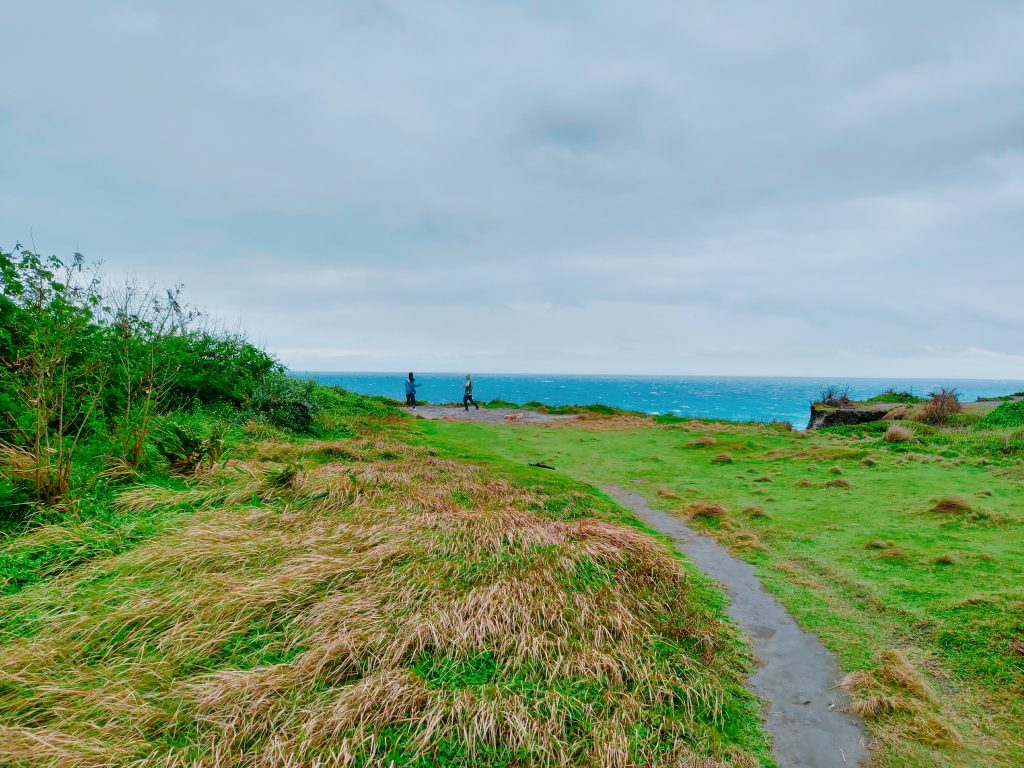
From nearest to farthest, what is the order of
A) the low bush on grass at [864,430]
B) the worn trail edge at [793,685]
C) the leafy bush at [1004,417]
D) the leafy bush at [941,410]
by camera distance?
1. the worn trail edge at [793,685]
2. the leafy bush at [1004,417]
3. the low bush on grass at [864,430]
4. the leafy bush at [941,410]

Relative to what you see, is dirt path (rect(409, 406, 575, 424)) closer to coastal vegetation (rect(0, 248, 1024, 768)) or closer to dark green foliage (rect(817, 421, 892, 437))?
dark green foliage (rect(817, 421, 892, 437))

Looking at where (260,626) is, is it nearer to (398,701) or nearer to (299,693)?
(299,693)

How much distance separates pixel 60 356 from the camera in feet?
20.8

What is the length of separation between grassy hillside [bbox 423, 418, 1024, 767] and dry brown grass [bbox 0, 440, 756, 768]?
1454 millimetres

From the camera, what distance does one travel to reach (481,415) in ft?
94.1

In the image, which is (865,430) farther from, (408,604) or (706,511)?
(408,604)

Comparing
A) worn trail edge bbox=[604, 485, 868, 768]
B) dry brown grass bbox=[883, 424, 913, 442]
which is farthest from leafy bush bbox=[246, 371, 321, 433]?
dry brown grass bbox=[883, 424, 913, 442]

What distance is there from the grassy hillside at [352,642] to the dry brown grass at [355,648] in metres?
0.02

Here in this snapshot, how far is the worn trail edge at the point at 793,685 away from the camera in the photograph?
3.62 metres

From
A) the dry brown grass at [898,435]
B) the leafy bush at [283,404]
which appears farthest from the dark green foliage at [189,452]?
the dry brown grass at [898,435]

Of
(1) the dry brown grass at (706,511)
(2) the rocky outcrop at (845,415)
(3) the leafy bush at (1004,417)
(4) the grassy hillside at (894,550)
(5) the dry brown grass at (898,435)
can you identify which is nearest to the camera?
(4) the grassy hillside at (894,550)

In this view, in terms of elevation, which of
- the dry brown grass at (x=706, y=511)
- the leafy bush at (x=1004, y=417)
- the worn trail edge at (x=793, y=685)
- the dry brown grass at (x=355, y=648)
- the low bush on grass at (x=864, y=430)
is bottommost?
the worn trail edge at (x=793, y=685)

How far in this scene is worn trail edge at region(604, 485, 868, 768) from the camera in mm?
3617

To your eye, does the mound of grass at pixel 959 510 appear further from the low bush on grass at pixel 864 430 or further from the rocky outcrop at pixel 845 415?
the rocky outcrop at pixel 845 415
